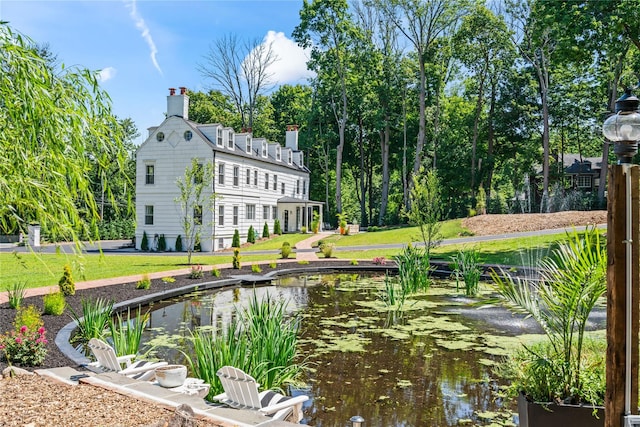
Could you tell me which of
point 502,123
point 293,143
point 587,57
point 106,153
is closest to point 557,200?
point 502,123

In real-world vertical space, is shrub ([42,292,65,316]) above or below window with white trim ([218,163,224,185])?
below

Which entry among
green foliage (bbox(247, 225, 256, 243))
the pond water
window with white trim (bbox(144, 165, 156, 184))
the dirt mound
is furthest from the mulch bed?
window with white trim (bbox(144, 165, 156, 184))

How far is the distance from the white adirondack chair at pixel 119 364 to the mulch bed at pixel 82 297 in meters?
0.74

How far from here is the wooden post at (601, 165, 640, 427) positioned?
3.22m

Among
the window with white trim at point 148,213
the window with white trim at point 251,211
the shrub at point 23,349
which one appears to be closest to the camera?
the shrub at point 23,349

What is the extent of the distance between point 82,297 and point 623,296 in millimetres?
10554

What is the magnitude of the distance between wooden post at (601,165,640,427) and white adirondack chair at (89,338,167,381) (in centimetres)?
469

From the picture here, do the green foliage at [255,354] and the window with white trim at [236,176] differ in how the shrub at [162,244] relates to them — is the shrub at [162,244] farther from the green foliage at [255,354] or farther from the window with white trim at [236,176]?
the green foliage at [255,354]

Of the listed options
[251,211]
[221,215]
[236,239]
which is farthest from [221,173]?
[251,211]

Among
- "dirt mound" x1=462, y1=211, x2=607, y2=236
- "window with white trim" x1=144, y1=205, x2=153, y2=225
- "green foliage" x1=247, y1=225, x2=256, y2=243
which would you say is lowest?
"green foliage" x1=247, y1=225, x2=256, y2=243

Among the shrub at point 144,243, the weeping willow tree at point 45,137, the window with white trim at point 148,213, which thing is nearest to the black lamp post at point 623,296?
the weeping willow tree at point 45,137

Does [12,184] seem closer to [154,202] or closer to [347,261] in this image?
[347,261]

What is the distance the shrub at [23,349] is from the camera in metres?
6.14

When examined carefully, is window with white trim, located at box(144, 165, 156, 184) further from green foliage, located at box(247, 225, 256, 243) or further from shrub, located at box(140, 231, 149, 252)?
green foliage, located at box(247, 225, 256, 243)
